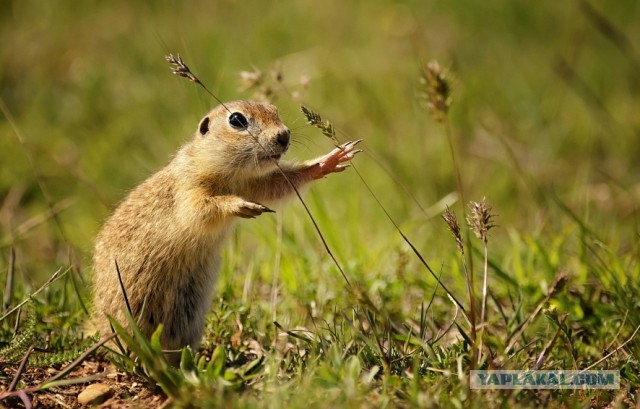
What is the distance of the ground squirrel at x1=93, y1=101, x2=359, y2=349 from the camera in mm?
3855

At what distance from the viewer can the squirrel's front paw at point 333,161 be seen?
3.90 metres

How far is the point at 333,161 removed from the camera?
4012mm

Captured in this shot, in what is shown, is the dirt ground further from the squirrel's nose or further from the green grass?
the squirrel's nose

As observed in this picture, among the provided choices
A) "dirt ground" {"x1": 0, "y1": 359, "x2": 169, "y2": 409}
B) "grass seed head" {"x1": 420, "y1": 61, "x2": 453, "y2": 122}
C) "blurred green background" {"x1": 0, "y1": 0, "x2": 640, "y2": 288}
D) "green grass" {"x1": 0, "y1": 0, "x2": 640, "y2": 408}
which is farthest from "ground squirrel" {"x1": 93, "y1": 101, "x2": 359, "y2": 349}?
"blurred green background" {"x1": 0, "y1": 0, "x2": 640, "y2": 288}

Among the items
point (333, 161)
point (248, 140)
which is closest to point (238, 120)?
point (248, 140)

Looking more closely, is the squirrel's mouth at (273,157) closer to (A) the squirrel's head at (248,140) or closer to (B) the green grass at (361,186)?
(A) the squirrel's head at (248,140)

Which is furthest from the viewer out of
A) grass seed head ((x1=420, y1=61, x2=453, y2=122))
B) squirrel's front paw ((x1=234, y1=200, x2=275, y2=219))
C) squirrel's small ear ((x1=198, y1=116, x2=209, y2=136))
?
squirrel's small ear ((x1=198, y1=116, x2=209, y2=136))

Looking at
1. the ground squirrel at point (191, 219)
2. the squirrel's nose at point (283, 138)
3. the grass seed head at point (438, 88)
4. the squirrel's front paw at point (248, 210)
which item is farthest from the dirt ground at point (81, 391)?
the grass seed head at point (438, 88)

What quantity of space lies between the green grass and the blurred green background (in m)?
0.03

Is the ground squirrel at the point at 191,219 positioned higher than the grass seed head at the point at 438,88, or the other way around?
the grass seed head at the point at 438,88

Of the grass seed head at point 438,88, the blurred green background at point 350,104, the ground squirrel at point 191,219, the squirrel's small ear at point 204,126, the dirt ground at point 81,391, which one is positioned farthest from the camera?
the blurred green background at point 350,104

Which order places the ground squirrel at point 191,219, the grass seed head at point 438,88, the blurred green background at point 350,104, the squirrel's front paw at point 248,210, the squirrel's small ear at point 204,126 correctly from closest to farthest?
the grass seed head at point 438,88 < the squirrel's front paw at point 248,210 < the ground squirrel at point 191,219 < the squirrel's small ear at point 204,126 < the blurred green background at point 350,104

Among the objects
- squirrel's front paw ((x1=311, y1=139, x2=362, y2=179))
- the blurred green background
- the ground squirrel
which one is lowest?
the ground squirrel

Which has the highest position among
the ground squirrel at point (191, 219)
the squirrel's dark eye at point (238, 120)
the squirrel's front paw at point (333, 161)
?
the squirrel's dark eye at point (238, 120)
